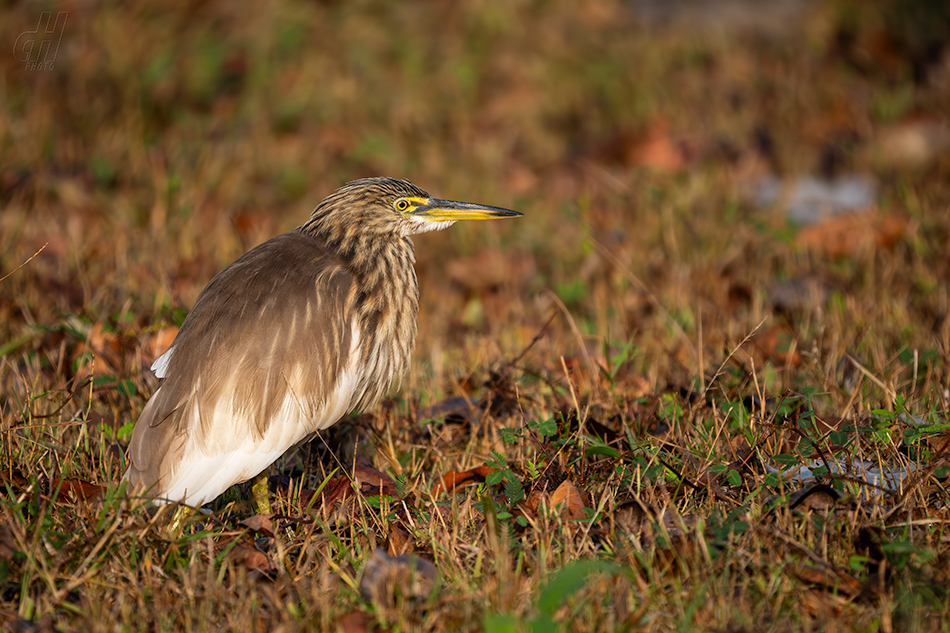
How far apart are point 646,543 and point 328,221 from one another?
157 cm

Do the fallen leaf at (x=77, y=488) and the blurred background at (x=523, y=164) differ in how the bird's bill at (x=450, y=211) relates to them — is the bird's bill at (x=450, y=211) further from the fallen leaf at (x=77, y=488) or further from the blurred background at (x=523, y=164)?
the fallen leaf at (x=77, y=488)

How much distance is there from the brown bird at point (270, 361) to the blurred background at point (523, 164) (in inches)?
25.3

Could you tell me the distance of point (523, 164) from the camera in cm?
729

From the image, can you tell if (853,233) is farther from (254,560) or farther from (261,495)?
(254,560)

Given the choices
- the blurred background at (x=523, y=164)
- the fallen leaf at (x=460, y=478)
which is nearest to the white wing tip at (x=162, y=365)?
the blurred background at (x=523, y=164)

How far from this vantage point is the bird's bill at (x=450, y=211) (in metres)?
3.29

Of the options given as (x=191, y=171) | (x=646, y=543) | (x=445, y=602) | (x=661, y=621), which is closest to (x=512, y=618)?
(x=445, y=602)

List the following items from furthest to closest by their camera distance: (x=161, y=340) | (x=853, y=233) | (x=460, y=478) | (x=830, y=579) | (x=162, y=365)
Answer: (x=853, y=233) < (x=161, y=340) < (x=460, y=478) < (x=162, y=365) < (x=830, y=579)

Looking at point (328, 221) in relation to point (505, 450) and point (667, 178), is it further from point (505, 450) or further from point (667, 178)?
point (667, 178)

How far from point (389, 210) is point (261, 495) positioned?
1074 mm

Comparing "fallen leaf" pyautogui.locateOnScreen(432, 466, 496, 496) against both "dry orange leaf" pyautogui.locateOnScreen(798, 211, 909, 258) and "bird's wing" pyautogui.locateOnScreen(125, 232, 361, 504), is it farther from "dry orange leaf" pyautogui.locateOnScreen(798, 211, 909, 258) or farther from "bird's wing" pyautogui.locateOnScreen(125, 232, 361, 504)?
"dry orange leaf" pyautogui.locateOnScreen(798, 211, 909, 258)

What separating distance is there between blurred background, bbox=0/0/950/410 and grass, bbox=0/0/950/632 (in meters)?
0.03

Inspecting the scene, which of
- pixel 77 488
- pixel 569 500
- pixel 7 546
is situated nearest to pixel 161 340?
pixel 77 488

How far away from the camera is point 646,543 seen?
7.98 feet
